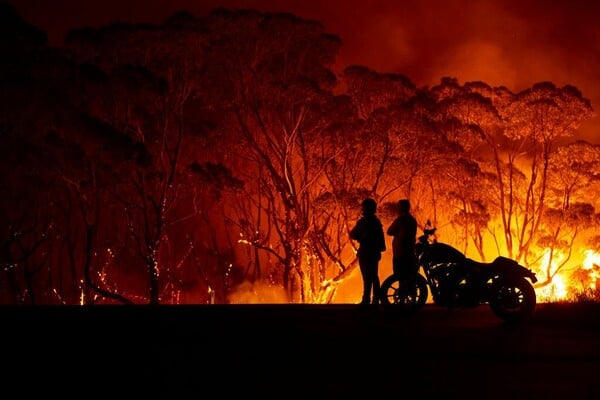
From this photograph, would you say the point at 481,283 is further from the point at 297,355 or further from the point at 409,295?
the point at 297,355

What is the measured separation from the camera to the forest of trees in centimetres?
2866

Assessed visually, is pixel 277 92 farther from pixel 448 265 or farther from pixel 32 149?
pixel 448 265

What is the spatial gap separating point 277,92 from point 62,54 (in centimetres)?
781

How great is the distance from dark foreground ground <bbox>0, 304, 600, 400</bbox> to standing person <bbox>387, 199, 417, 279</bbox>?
642 mm

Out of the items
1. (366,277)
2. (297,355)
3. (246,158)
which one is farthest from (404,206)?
(246,158)

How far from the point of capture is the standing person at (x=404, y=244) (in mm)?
10984

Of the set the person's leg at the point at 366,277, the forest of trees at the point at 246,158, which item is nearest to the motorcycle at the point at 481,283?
the person's leg at the point at 366,277

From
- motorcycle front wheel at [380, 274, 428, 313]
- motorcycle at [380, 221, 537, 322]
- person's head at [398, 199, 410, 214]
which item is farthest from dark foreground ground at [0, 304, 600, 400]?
person's head at [398, 199, 410, 214]

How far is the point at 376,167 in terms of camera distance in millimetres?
32781

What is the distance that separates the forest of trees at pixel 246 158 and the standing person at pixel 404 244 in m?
18.1

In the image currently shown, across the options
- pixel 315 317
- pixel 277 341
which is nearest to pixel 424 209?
pixel 315 317

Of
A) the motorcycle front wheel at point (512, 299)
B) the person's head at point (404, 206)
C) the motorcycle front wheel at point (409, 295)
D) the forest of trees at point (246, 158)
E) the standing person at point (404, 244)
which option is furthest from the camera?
the forest of trees at point (246, 158)

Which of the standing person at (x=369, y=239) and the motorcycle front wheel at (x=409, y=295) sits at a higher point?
the standing person at (x=369, y=239)

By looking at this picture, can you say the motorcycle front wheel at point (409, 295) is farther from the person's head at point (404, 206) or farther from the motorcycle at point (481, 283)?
the person's head at point (404, 206)
